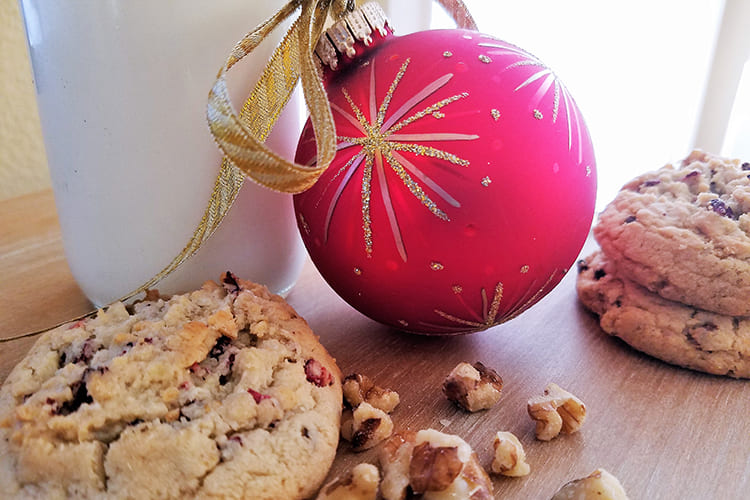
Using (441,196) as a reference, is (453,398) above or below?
below

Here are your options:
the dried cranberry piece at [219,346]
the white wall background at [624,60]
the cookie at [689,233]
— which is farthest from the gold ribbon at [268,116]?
the white wall background at [624,60]

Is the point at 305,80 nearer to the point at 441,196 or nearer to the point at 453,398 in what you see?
the point at 441,196

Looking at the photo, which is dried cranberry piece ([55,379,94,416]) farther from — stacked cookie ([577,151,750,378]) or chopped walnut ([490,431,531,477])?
stacked cookie ([577,151,750,378])

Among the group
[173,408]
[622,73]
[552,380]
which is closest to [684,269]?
[552,380]

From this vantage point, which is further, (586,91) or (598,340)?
(586,91)

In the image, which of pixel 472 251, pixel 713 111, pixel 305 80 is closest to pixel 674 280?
pixel 472 251

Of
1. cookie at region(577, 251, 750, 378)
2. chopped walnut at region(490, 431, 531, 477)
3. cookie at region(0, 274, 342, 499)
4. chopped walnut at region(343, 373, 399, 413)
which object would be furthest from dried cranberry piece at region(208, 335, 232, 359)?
cookie at region(577, 251, 750, 378)

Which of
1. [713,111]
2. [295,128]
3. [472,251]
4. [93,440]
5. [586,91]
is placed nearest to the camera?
[93,440]

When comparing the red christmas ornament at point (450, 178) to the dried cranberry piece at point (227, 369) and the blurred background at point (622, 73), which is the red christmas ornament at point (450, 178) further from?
the blurred background at point (622, 73)
